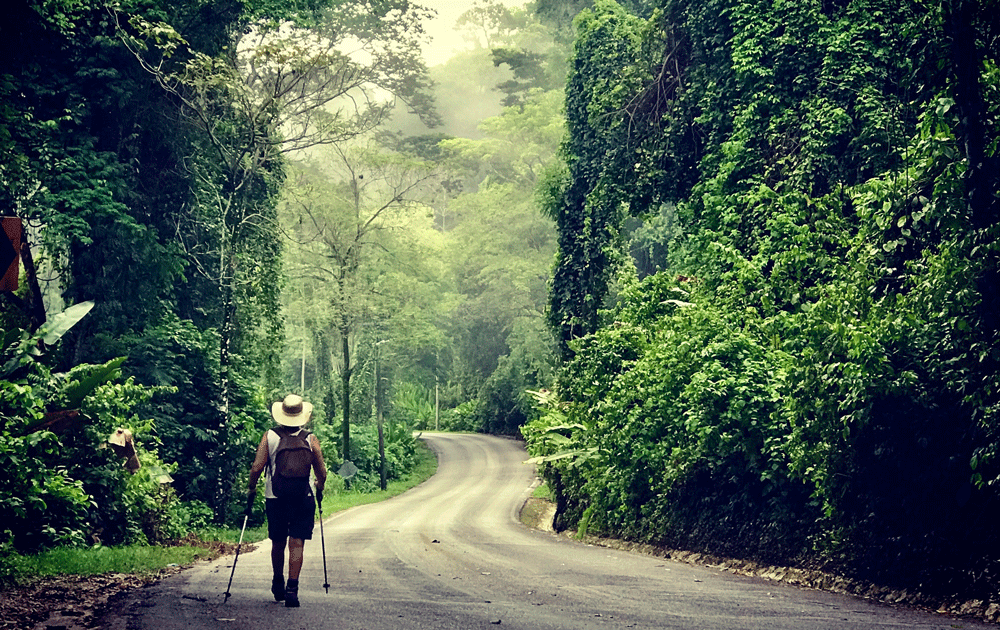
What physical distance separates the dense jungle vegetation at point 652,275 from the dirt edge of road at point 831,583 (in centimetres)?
16

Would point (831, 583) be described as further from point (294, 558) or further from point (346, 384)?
point (346, 384)

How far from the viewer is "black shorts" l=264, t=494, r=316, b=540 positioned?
9109mm

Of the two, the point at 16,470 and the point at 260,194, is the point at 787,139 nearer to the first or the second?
the point at 16,470

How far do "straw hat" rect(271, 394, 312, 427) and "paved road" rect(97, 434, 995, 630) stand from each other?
5.54ft

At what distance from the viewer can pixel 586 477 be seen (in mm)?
20344

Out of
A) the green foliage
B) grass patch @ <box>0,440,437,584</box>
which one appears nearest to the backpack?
grass patch @ <box>0,440,437,584</box>

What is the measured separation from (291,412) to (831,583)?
6246 millimetres

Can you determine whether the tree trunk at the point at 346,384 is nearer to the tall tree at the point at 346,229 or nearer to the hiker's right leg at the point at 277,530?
the tall tree at the point at 346,229

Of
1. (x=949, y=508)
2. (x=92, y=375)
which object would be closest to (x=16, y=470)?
(x=92, y=375)

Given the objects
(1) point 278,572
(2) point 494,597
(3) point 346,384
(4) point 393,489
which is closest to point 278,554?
(1) point 278,572

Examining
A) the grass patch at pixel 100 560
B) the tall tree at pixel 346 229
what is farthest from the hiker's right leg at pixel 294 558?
the tall tree at pixel 346 229

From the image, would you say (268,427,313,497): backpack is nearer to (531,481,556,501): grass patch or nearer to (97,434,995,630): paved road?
(97,434,995,630): paved road

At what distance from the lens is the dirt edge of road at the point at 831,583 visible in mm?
8516

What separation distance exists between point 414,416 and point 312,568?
57453 mm
